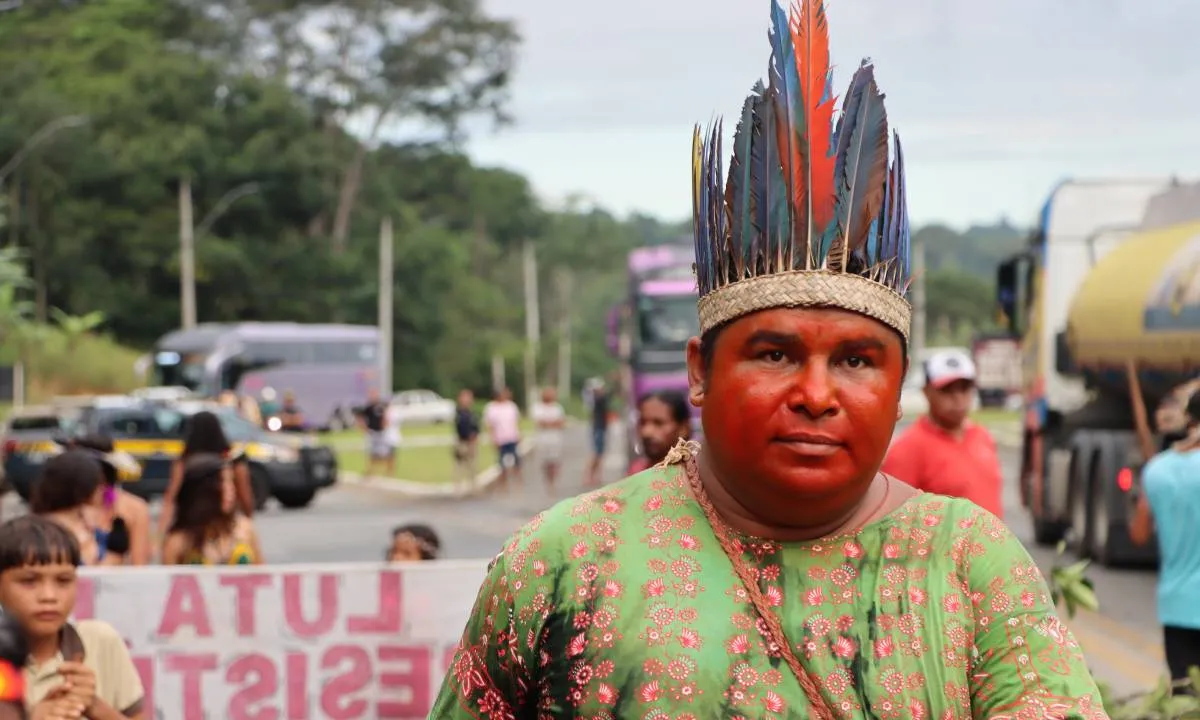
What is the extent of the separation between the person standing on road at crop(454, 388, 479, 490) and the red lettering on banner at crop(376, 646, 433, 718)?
852 inches

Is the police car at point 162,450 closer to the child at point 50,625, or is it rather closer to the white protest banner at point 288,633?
the white protest banner at point 288,633

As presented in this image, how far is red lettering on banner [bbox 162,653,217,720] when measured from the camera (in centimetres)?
764

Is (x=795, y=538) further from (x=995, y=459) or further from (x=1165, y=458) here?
(x=995, y=459)

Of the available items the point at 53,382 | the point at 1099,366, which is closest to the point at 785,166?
the point at 1099,366

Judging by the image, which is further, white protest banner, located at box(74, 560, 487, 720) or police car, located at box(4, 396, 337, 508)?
police car, located at box(4, 396, 337, 508)

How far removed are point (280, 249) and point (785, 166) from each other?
7119 centimetres

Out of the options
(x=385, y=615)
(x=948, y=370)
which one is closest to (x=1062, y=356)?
(x=948, y=370)

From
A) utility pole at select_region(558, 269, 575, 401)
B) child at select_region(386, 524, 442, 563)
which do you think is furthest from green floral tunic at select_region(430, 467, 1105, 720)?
utility pole at select_region(558, 269, 575, 401)

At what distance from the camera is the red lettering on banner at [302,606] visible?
7.80 metres

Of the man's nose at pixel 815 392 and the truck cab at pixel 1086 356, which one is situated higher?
the man's nose at pixel 815 392

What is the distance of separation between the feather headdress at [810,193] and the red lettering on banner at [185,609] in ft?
17.7

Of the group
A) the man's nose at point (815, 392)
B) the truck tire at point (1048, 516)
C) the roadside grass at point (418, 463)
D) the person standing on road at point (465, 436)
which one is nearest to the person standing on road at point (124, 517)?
the man's nose at point (815, 392)

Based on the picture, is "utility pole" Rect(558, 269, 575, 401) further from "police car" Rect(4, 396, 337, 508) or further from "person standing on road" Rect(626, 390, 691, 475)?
"person standing on road" Rect(626, 390, 691, 475)

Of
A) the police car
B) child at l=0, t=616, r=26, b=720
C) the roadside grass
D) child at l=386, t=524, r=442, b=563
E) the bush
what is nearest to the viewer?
child at l=0, t=616, r=26, b=720
